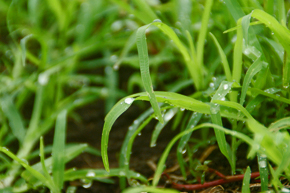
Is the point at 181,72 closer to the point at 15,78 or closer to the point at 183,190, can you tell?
the point at 183,190

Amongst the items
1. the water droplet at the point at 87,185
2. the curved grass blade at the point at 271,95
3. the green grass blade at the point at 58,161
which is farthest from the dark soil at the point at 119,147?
the curved grass blade at the point at 271,95

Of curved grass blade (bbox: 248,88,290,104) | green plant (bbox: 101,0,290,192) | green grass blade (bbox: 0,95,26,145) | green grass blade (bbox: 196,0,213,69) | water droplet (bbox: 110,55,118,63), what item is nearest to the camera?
green plant (bbox: 101,0,290,192)

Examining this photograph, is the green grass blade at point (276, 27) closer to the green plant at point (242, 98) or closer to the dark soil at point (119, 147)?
the green plant at point (242, 98)

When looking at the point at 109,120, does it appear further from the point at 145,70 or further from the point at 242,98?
the point at 242,98

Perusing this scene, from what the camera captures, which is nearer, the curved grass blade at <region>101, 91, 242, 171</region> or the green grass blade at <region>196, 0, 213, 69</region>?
the curved grass blade at <region>101, 91, 242, 171</region>

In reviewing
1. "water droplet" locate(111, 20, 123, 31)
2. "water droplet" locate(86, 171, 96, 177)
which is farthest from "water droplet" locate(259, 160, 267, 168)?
"water droplet" locate(111, 20, 123, 31)

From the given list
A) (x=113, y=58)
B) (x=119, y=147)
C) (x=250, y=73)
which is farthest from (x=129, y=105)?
Result: (x=113, y=58)

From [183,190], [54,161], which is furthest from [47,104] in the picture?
[183,190]

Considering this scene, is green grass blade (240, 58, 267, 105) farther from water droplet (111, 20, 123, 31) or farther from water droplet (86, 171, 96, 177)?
water droplet (111, 20, 123, 31)
